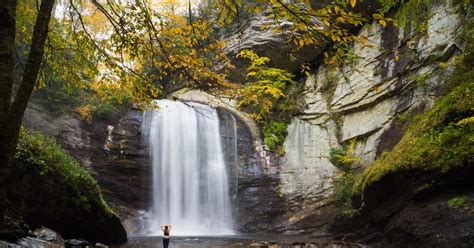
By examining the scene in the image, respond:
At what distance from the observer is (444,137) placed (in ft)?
22.0

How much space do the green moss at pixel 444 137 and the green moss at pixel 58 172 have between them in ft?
22.3

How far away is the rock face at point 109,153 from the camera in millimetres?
13273

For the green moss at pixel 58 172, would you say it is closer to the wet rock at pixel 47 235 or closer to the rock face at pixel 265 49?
the wet rock at pixel 47 235

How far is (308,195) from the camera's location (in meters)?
13.8

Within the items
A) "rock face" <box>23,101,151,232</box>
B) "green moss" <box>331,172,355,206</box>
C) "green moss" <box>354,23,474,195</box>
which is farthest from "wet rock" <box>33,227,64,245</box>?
"green moss" <box>331,172,355,206</box>

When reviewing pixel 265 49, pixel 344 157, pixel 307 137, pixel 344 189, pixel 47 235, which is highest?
pixel 265 49

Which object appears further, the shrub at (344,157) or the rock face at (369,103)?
the shrub at (344,157)

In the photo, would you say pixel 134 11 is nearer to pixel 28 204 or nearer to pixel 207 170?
pixel 28 204

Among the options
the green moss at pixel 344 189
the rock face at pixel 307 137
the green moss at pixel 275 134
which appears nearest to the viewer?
the green moss at pixel 344 189

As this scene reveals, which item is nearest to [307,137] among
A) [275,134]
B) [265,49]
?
[275,134]

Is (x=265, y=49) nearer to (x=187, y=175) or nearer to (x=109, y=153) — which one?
(x=187, y=175)

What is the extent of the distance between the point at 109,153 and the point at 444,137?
38.2 ft

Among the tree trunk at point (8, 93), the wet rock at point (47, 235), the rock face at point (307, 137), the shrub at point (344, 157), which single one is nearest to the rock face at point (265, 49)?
the rock face at point (307, 137)

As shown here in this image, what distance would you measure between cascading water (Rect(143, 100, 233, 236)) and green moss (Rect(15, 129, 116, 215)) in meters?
4.98
